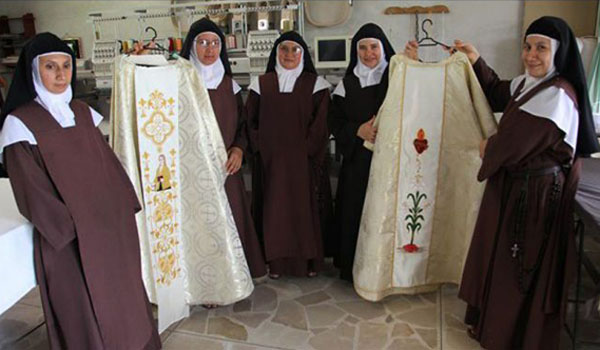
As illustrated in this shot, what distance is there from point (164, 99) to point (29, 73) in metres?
0.62

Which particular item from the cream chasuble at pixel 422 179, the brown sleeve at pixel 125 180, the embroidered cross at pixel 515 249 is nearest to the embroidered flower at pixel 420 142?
the cream chasuble at pixel 422 179

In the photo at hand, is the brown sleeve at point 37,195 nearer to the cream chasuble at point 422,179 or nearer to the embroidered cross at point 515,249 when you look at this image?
the cream chasuble at point 422,179

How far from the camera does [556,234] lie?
5.79 feet

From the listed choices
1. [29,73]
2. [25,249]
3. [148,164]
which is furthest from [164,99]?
[25,249]

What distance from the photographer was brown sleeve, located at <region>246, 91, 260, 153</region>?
8.49ft

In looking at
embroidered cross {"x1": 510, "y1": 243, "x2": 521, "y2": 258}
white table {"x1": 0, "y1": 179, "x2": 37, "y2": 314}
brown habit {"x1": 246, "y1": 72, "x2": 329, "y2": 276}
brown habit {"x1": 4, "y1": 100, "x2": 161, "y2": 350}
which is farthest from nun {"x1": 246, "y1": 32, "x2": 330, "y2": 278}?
white table {"x1": 0, "y1": 179, "x2": 37, "y2": 314}

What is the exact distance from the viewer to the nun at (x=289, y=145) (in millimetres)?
2547

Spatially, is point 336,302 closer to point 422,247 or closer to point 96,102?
point 422,247

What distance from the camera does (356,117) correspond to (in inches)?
97.9

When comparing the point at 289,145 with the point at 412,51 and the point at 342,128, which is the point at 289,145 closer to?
the point at 342,128

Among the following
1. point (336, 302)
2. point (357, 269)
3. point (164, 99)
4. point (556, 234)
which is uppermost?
point (164, 99)

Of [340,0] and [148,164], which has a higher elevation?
[340,0]

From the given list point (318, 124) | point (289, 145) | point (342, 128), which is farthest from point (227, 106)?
point (342, 128)

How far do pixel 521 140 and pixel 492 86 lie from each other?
1.96 ft
